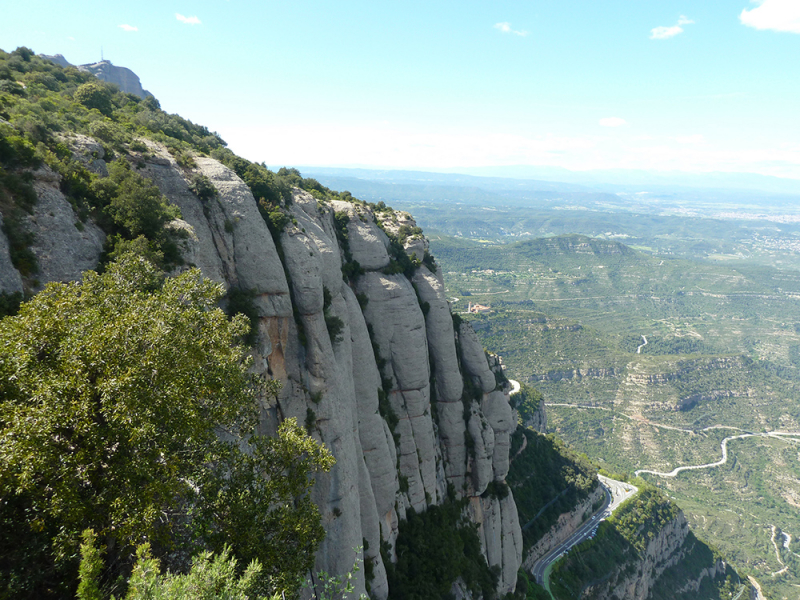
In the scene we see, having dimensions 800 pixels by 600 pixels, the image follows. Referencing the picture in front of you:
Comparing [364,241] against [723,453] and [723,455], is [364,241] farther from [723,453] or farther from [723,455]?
[723,453]

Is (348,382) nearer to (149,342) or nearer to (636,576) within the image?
(149,342)

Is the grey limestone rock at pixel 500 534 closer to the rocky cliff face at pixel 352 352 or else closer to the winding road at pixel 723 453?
the rocky cliff face at pixel 352 352

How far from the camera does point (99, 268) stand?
69.2ft

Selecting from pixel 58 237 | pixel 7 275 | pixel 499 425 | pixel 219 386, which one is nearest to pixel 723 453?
pixel 499 425

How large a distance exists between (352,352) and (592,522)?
6001cm

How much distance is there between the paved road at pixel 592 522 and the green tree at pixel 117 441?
5542 centimetres

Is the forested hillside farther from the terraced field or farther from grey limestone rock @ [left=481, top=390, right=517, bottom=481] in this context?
the terraced field

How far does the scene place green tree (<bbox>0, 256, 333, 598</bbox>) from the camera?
11.2m

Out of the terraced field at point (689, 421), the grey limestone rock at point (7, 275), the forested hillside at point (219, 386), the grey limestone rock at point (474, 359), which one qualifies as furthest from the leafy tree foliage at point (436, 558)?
the terraced field at point (689, 421)

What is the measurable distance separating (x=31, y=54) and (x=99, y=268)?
47.5 m

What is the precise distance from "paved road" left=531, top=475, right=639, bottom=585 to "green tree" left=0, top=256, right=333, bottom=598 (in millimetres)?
55421

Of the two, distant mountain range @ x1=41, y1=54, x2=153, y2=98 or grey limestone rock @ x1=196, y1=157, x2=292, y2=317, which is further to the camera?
distant mountain range @ x1=41, y1=54, x2=153, y2=98

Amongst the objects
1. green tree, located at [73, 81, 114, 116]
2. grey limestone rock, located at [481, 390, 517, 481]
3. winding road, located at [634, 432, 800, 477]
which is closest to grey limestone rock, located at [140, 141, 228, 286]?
green tree, located at [73, 81, 114, 116]

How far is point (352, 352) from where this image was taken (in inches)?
1369
